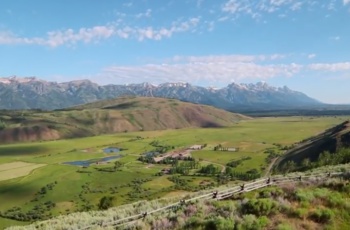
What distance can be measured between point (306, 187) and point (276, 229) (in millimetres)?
8419

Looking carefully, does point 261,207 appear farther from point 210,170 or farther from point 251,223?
point 210,170

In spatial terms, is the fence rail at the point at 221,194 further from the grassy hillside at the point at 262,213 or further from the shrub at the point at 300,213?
the shrub at the point at 300,213

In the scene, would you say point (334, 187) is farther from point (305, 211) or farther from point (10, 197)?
point (10, 197)

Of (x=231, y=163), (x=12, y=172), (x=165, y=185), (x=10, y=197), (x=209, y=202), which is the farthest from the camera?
(x=231, y=163)

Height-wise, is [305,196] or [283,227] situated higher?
[305,196]

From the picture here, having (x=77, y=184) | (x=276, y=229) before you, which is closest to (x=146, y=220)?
(x=276, y=229)

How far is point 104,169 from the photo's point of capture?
188m

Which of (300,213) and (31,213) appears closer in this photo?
(300,213)

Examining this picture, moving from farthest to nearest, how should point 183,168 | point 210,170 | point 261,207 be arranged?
1. point 183,168
2. point 210,170
3. point 261,207

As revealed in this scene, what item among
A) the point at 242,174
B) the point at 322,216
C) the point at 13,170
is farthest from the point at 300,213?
the point at 13,170

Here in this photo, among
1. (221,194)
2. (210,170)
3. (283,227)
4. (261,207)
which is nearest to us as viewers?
(283,227)

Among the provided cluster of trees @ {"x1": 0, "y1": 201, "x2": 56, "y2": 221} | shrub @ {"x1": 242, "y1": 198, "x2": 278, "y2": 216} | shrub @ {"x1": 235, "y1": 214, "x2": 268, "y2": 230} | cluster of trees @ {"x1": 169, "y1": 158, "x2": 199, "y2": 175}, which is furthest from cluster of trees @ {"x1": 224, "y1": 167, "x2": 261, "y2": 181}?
shrub @ {"x1": 235, "y1": 214, "x2": 268, "y2": 230}

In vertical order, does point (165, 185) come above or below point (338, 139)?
below

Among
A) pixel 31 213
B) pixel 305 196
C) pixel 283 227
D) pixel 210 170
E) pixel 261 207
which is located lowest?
pixel 31 213
